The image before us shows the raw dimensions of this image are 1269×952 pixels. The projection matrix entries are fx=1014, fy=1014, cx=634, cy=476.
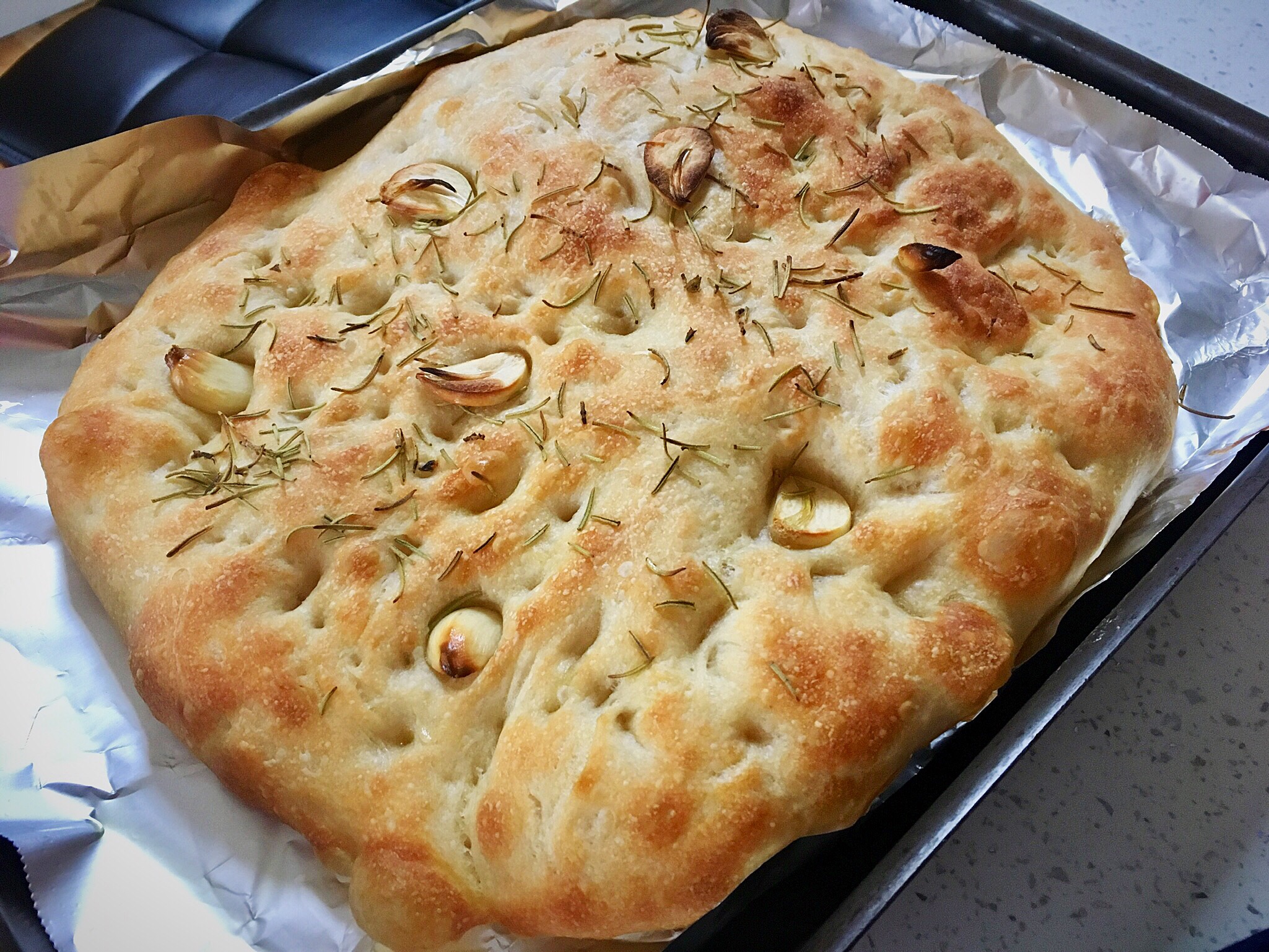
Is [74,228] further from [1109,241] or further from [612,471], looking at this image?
[1109,241]

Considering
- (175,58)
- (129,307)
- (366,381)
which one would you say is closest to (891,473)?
(366,381)

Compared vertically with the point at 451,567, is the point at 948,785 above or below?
below

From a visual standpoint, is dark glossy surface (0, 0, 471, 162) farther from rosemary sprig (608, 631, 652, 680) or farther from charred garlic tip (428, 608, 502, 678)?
rosemary sprig (608, 631, 652, 680)

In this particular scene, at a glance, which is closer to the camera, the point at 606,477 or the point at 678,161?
the point at 606,477

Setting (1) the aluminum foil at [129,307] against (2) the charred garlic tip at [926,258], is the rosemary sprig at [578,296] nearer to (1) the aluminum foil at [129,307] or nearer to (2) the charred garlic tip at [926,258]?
(2) the charred garlic tip at [926,258]

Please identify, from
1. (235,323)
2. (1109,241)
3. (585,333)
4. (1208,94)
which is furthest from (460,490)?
(1208,94)

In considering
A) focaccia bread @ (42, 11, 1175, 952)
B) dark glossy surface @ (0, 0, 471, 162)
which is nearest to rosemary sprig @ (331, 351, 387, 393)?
focaccia bread @ (42, 11, 1175, 952)

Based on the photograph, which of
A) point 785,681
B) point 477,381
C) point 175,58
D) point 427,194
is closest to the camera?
point 785,681

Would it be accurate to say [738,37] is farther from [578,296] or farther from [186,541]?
[186,541]
